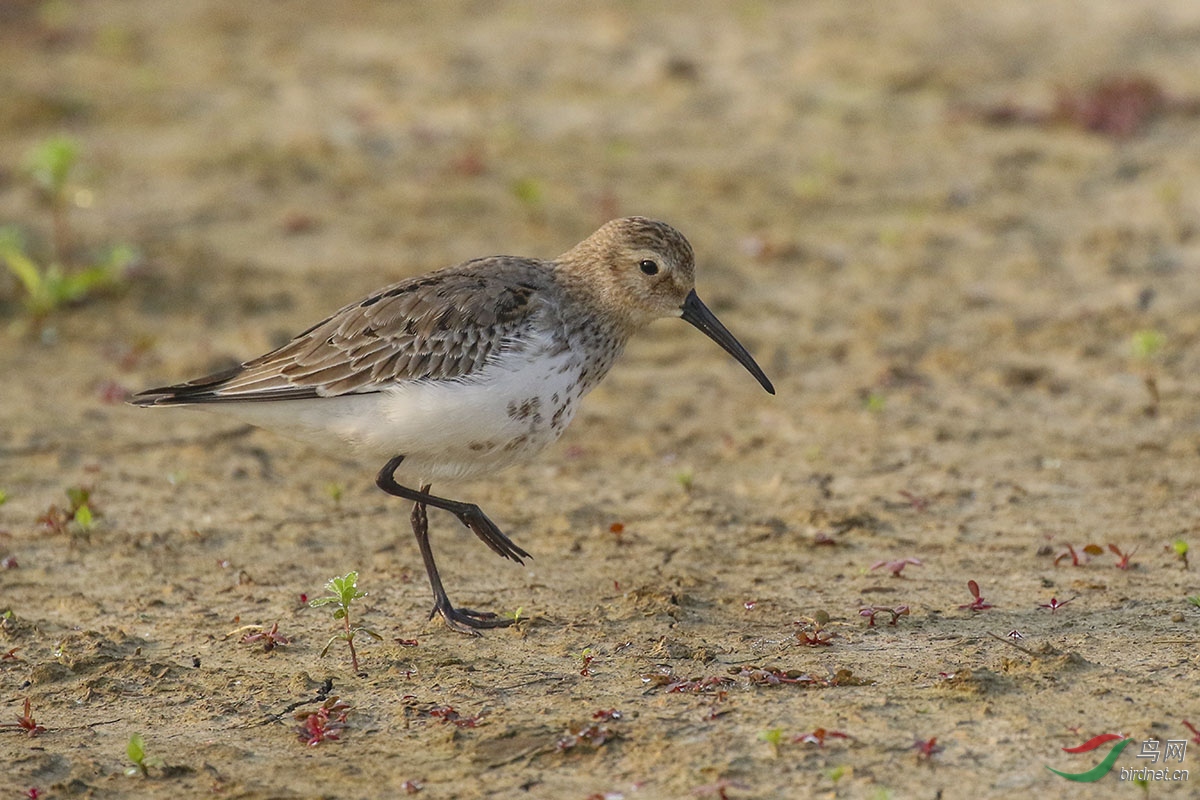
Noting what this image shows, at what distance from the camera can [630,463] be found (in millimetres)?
8492

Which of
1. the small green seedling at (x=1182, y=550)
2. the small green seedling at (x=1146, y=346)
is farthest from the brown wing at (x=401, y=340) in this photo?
the small green seedling at (x=1146, y=346)

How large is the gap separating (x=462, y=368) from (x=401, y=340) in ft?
1.25

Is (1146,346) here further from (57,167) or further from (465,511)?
(57,167)

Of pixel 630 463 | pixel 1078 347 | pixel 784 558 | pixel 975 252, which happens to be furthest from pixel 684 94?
pixel 784 558

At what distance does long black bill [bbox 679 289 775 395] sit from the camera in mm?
7375

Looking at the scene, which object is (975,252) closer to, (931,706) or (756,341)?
(756,341)

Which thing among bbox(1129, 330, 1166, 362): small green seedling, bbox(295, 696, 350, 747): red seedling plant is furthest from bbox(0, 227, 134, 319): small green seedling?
bbox(1129, 330, 1166, 362): small green seedling

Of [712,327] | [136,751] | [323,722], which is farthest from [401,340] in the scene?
[136,751]

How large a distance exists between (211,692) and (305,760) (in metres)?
0.74

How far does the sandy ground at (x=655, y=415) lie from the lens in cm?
549

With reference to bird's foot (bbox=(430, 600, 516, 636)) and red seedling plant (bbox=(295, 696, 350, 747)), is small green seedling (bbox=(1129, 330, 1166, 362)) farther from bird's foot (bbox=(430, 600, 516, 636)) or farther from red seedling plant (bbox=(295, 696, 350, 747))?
red seedling plant (bbox=(295, 696, 350, 747))

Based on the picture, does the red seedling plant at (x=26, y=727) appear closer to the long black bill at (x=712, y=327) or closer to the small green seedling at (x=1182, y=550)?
the long black bill at (x=712, y=327)

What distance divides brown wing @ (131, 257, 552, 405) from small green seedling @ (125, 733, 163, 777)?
6.26 ft

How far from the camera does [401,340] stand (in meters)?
6.74
